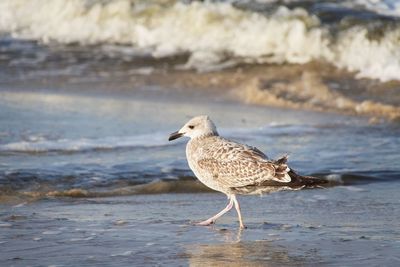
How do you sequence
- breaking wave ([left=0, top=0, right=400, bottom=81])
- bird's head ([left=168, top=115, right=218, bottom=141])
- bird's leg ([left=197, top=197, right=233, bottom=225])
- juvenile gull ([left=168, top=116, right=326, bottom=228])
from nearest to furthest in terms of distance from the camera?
juvenile gull ([left=168, top=116, right=326, bottom=228]) → bird's leg ([left=197, top=197, right=233, bottom=225]) → bird's head ([left=168, top=115, right=218, bottom=141]) → breaking wave ([left=0, top=0, right=400, bottom=81])

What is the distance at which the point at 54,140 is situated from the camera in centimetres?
989

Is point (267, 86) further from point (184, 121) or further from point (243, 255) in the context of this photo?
point (243, 255)

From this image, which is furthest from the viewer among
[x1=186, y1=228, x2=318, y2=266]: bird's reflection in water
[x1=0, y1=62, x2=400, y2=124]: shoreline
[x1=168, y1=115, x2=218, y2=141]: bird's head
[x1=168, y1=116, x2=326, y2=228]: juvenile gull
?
[x1=0, y1=62, x2=400, y2=124]: shoreline

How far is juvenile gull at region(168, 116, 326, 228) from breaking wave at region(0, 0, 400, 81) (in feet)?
22.0

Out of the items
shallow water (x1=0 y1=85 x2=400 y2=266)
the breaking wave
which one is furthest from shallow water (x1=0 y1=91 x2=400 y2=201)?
the breaking wave

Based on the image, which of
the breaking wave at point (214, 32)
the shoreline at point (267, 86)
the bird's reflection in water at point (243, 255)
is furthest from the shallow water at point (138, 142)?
the breaking wave at point (214, 32)

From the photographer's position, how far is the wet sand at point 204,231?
5.80 meters

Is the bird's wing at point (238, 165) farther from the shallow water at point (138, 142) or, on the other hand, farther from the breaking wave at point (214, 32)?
the breaking wave at point (214, 32)

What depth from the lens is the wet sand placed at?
19.0 feet

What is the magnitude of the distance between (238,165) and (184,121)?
4325mm

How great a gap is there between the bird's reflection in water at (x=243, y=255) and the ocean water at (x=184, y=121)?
0.04 ft

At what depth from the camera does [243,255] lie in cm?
590

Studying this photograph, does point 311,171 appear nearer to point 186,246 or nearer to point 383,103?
point 186,246

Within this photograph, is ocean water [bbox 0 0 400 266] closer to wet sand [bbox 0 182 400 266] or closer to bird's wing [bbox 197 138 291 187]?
wet sand [bbox 0 182 400 266]
